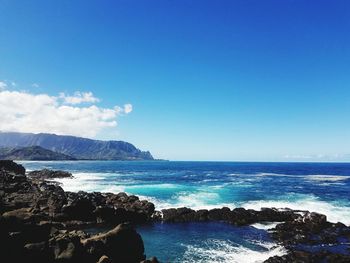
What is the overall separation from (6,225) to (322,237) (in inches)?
1174

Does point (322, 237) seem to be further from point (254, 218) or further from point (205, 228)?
point (205, 228)

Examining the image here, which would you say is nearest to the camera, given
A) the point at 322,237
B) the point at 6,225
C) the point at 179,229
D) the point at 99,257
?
the point at 6,225

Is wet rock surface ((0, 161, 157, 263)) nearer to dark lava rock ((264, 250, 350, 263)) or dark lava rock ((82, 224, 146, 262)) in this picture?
dark lava rock ((82, 224, 146, 262))

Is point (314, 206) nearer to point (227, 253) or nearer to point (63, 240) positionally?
point (227, 253)

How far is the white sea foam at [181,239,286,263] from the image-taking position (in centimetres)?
2934

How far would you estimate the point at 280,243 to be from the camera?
3378 cm

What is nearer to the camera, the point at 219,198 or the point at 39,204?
the point at 39,204

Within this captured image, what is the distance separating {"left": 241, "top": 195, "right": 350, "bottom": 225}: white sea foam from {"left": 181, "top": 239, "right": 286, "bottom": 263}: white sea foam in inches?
663

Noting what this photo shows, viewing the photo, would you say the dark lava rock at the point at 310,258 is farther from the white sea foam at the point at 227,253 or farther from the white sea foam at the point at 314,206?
the white sea foam at the point at 314,206

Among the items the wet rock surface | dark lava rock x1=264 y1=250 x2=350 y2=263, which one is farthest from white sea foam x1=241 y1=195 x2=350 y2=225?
the wet rock surface

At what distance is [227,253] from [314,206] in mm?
27915

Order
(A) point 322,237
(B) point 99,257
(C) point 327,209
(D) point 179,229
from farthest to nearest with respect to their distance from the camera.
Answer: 1. (C) point 327,209
2. (D) point 179,229
3. (A) point 322,237
4. (B) point 99,257

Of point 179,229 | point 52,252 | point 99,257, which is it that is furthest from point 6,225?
point 179,229

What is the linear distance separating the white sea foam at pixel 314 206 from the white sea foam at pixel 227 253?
1683 centimetres
